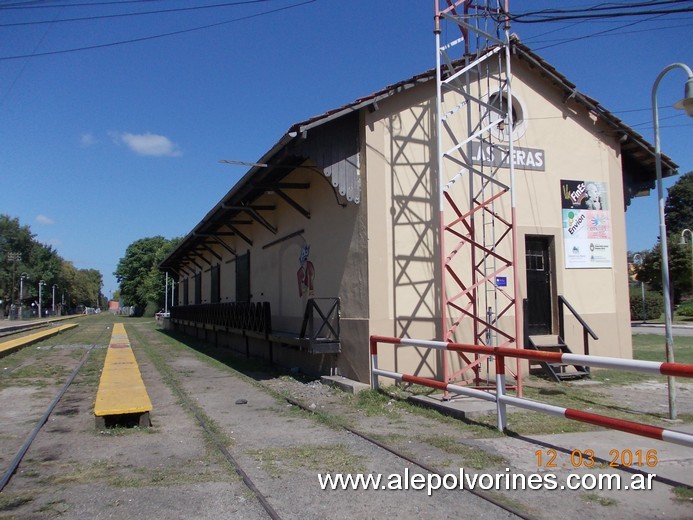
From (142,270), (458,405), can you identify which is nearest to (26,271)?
(142,270)

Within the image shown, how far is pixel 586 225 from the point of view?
12.6 metres

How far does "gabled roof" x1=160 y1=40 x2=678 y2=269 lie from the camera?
10312 mm

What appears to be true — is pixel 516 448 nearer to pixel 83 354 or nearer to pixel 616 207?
pixel 616 207

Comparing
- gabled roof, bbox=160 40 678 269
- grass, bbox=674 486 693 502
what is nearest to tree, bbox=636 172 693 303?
gabled roof, bbox=160 40 678 269

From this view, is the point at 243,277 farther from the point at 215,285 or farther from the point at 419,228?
the point at 419,228

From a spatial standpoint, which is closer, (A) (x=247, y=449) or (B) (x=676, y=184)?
(A) (x=247, y=449)

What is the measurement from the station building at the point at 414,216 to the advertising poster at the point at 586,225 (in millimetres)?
26

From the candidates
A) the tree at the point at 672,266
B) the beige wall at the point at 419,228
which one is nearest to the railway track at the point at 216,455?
the beige wall at the point at 419,228

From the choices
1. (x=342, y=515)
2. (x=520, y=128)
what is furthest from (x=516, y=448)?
(x=520, y=128)

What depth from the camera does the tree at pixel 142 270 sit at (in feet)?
294

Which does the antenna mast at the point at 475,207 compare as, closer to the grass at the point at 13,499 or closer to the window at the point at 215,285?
the grass at the point at 13,499

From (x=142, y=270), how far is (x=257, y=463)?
314 feet

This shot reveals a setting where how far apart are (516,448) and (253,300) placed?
13.3m

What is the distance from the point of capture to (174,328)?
39844 mm
